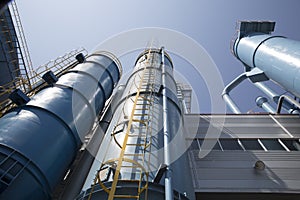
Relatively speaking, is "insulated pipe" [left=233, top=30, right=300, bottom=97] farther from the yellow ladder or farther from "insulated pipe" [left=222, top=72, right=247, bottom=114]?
the yellow ladder

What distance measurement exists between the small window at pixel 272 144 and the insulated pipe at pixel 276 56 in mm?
2183

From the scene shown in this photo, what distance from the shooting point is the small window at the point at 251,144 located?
9359mm

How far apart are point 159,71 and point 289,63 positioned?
16.0 ft

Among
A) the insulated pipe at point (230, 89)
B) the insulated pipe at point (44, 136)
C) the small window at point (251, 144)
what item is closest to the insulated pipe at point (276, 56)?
the small window at point (251, 144)

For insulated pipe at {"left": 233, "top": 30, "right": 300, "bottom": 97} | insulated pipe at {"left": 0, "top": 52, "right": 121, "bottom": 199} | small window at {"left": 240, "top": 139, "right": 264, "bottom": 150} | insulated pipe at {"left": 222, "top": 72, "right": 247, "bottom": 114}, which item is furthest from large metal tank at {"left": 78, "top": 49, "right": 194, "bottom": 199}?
insulated pipe at {"left": 222, "top": 72, "right": 247, "bottom": 114}

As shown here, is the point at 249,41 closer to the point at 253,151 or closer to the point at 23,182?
the point at 253,151

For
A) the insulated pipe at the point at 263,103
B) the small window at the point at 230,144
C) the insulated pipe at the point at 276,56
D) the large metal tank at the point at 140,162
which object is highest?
the insulated pipe at the point at 263,103

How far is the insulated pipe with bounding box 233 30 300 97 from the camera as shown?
837 cm

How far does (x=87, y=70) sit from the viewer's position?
8.28 meters

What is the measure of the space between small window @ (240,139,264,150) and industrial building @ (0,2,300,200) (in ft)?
0.14

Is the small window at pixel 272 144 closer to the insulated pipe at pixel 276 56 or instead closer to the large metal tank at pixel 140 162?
the insulated pipe at pixel 276 56

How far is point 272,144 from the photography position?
9.62m

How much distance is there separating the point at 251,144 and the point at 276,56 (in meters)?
3.89

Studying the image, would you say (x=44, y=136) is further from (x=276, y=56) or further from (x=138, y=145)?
(x=276, y=56)
